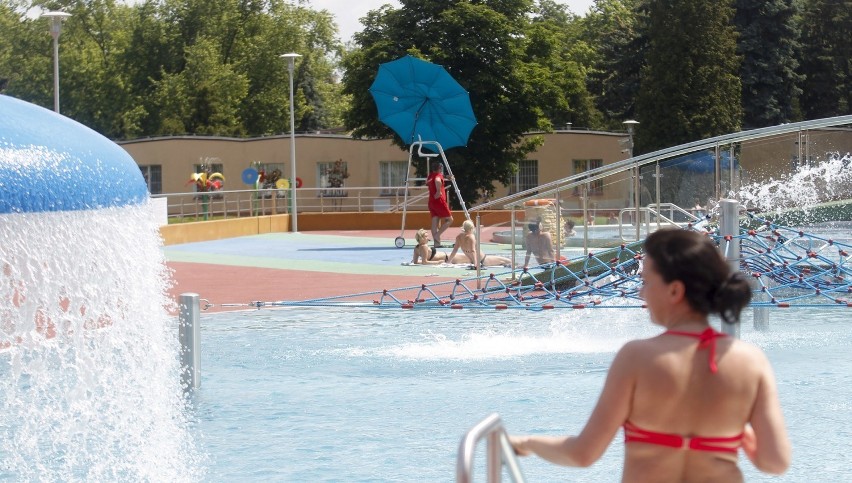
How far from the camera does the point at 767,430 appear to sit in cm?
322

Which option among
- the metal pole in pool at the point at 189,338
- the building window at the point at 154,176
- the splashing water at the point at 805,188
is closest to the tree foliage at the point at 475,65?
the building window at the point at 154,176

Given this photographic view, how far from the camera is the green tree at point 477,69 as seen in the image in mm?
42250

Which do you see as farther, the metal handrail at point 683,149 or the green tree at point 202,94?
the green tree at point 202,94

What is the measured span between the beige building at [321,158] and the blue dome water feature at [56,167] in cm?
4333

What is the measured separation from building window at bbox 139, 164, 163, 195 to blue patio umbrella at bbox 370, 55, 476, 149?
25.4 metres

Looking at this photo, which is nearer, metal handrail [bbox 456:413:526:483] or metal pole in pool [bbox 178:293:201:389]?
metal handrail [bbox 456:413:526:483]

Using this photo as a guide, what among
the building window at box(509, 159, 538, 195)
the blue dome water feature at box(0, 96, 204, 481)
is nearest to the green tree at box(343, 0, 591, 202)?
the building window at box(509, 159, 538, 195)

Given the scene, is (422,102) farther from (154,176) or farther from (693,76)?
(693,76)

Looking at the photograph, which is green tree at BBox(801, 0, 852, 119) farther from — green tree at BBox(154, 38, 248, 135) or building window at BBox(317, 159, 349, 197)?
green tree at BBox(154, 38, 248, 135)

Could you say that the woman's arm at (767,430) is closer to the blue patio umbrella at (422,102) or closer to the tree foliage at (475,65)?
the blue patio umbrella at (422,102)

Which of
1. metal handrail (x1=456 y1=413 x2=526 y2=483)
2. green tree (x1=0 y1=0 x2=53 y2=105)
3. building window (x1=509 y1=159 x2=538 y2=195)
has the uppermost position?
green tree (x1=0 y1=0 x2=53 y2=105)

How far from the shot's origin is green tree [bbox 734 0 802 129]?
53.7m

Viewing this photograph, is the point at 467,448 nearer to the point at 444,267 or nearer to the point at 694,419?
the point at 694,419

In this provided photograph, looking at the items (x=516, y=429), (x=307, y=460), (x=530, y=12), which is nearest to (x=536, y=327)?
(x=516, y=429)
